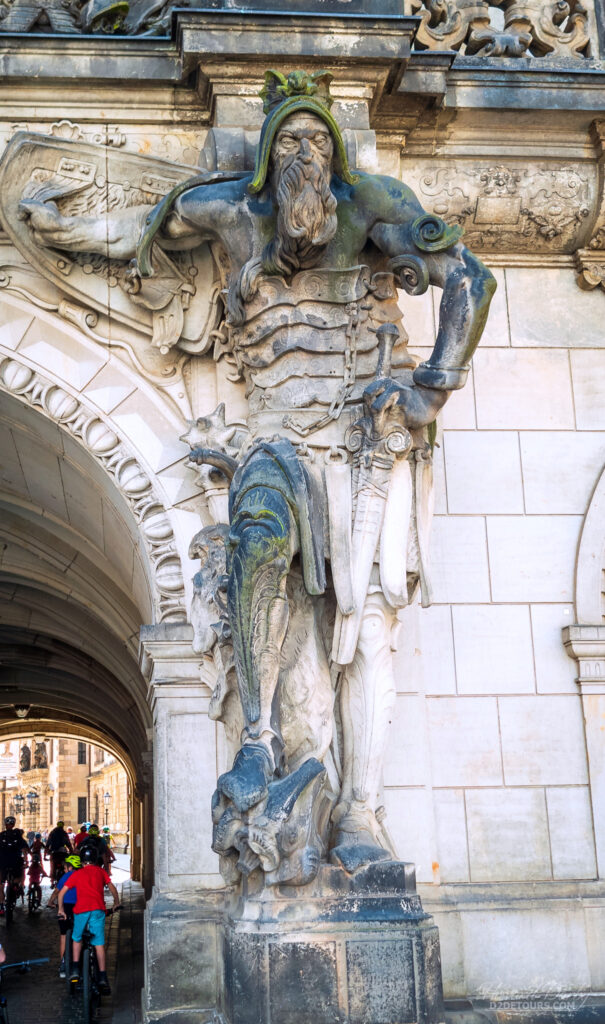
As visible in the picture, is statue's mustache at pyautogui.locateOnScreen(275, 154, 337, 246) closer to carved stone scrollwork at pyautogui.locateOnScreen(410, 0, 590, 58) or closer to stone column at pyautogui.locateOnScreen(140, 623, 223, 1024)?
carved stone scrollwork at pyautogui.locateOnScreen(410, 0, 590, 58)

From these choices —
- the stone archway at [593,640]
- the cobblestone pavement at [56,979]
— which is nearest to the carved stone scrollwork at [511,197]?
the stone archway at [593,640]

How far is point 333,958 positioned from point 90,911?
4962 mm

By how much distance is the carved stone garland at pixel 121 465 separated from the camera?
7.15m

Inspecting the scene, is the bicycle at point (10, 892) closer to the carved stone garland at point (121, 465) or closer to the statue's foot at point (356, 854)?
the carved stone garland at point (121, 465)

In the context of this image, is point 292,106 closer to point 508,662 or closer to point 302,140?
point 302,140

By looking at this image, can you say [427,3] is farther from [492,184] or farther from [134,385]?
[134,385]

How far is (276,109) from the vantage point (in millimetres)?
6461

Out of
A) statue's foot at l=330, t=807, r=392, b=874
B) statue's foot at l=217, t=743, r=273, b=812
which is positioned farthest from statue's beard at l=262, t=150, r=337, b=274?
statue's foot at l=330, t=807, r=392, b=874

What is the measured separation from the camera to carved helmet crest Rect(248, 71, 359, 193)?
6.43 meters

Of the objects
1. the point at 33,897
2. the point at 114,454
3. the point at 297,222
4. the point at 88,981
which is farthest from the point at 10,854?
the point at 297,222

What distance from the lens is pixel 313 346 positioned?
21.9ft

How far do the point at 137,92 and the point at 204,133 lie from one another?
46 centimetres

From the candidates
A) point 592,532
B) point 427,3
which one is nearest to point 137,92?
point 427,3

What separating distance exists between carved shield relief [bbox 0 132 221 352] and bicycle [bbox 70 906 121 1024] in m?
4.57
